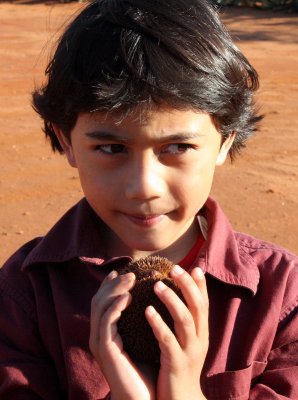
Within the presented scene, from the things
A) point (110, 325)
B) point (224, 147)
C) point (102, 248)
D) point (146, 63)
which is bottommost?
point (102, 248)

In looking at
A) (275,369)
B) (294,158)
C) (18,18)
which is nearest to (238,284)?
(275,369)

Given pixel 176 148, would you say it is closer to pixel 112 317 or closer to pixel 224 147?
pixel 224 147

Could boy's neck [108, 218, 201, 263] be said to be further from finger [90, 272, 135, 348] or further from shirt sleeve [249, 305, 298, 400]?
finger [90, 272, 135, 348]

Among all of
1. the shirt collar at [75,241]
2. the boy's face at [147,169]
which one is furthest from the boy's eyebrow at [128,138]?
the shirt collar at [75,241]

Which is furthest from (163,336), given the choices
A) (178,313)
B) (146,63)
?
(146,63)

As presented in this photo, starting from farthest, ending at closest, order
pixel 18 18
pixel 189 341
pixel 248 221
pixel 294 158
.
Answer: pixel 18 18, pixel 294 158, pixel 248 221, pixel 189 341

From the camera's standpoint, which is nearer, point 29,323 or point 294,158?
point 29,323

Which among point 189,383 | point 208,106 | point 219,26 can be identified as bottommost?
point 189,383

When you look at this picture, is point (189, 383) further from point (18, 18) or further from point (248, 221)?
point (18, 18)
